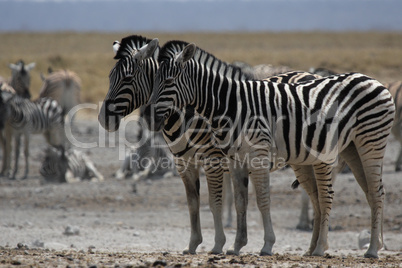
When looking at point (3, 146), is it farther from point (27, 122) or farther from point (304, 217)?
point (304, 217)

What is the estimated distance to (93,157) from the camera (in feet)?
52.8

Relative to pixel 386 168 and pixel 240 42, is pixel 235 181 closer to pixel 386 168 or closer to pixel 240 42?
pixel 386 168

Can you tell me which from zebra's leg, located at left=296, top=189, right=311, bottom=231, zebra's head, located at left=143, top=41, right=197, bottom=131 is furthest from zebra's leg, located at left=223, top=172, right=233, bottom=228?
zebra's head, located at left=143, top=41, right=197, bottom=131

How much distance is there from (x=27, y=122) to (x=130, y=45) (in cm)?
914

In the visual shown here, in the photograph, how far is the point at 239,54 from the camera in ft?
137

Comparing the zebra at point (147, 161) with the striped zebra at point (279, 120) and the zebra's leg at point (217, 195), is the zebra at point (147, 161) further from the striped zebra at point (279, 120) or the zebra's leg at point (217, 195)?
the striped zebra at point (279, 120)

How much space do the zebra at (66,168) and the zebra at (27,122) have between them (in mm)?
839

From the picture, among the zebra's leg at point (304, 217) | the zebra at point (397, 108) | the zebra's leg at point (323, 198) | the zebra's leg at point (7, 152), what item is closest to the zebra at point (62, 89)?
the zebra's leg at point (7, 152)

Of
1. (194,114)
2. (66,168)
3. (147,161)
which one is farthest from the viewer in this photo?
(147,161)

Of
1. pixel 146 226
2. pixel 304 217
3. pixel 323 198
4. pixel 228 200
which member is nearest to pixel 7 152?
pixel 146 226

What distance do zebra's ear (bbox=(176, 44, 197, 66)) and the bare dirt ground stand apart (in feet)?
6.86

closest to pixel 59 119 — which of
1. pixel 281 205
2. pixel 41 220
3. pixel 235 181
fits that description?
pixel 41 220

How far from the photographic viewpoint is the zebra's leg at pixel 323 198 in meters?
6.64

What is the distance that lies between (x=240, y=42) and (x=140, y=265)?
60.5 m
